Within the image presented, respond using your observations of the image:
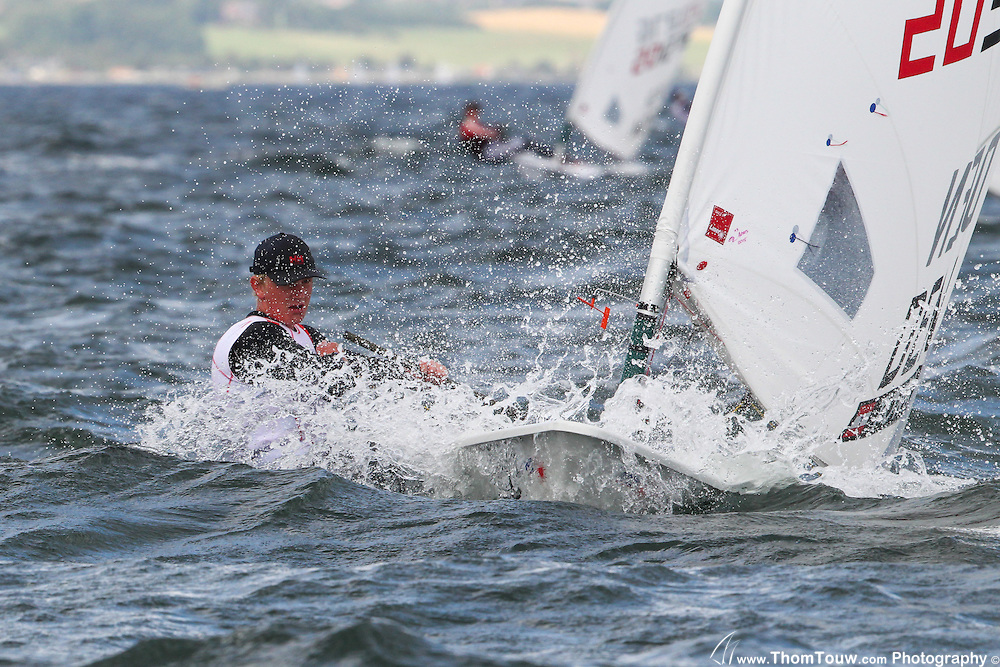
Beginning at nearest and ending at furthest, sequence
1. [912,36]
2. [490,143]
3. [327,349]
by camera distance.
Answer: [912,36] → [327,349] → [490,143]

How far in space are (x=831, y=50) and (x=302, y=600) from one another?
303 cm

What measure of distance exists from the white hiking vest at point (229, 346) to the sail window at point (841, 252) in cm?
226

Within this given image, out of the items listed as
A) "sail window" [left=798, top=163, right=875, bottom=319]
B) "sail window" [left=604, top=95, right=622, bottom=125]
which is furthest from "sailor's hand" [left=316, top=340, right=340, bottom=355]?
"sail window" [left=604, top=95, right=622, bottom=125]

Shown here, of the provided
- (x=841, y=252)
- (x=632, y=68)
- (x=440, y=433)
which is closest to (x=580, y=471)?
(x=440, y=433)

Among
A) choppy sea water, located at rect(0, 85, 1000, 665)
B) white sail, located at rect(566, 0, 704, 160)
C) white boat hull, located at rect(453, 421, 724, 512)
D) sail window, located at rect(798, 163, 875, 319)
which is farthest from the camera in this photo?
white sail, located at rect(566, 0, 704, 160)

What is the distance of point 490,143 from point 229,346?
62.5 ft

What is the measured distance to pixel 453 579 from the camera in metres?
3.77

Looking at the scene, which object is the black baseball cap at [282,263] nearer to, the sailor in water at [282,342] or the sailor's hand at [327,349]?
the sailor in water at [282,342]

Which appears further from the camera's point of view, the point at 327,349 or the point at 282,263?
the point at 282,263

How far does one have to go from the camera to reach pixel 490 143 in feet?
78.1

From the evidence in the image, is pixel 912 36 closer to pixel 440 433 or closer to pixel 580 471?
pixel 580 471

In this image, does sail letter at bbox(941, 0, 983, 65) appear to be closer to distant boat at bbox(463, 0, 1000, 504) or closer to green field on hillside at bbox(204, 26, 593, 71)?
distant boat at bbox(463, 0, 1000, 504)

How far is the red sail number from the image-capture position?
4734 mm

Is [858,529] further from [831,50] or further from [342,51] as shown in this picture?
[342,51]
